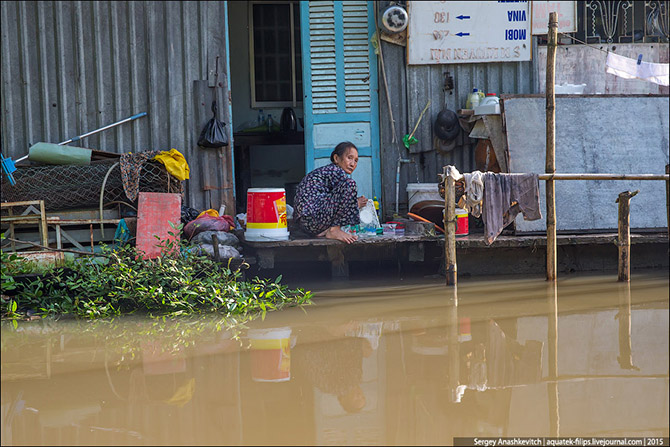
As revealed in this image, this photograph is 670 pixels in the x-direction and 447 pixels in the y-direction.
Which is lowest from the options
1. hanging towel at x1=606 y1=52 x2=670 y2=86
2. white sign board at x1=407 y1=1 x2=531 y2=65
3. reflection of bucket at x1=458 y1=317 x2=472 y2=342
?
reflection of bucket at x1=458 y1=317 x2=472 y2=342

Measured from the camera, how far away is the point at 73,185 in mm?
7449

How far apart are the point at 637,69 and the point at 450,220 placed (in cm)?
320

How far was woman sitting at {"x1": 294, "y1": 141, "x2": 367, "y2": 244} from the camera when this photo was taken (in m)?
7.26

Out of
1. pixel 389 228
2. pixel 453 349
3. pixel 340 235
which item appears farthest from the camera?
pixel 389 228

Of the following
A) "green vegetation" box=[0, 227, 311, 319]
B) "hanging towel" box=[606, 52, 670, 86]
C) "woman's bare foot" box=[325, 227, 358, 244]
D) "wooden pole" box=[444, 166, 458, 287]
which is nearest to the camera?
"green vegetation" box=[0, 227, 311, 319]

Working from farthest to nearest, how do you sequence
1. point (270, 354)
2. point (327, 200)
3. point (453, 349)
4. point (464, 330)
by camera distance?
point (327, 200), point (464, 330), point (453, 349), point (270, 354)

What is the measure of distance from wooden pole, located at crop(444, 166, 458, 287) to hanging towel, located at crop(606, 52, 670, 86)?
8.99ft

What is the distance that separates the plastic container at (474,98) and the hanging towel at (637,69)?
1.40m

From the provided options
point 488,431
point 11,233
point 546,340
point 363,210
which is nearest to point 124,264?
point 11,233

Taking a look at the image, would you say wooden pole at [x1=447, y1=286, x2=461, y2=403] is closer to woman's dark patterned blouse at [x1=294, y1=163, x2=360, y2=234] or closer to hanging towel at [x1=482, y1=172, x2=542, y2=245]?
hanging towel at [x1=482, y1=172, x2=542, y2=245]

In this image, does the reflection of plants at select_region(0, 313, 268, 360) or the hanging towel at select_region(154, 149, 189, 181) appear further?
the hanging towel at select_region(154, 149, 189, 181)

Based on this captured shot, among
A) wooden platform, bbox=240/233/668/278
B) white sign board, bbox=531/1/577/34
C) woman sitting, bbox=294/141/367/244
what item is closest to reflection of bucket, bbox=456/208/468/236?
wooden platform, bbox=240/233/668/278

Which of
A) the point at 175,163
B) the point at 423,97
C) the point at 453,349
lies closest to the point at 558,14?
the point at 423,97

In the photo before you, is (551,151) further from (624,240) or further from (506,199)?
(624,240)
